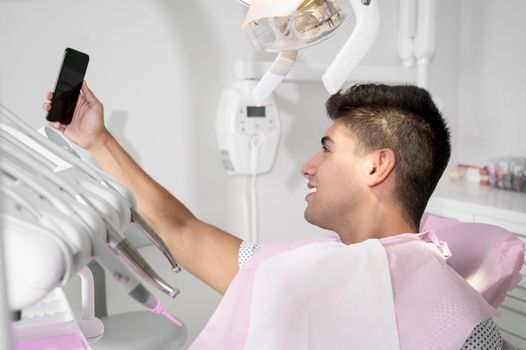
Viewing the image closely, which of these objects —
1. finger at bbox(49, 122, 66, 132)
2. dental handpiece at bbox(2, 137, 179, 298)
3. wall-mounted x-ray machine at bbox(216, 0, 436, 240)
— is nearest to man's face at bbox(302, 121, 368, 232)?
wall-mounted x-ray machine at bbox(216, 0, 436, 240)

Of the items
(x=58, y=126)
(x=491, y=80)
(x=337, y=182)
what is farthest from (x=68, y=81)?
(x=491, y=80)

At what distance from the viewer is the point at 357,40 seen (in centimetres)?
108

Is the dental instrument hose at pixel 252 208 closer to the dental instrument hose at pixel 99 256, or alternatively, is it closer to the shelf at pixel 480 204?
the shelf at pixel 480 204

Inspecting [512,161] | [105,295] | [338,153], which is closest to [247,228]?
[105,295]

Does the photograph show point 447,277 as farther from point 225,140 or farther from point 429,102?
point 225,140

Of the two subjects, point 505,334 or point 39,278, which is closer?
point 39,278

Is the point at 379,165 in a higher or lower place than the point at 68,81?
lower

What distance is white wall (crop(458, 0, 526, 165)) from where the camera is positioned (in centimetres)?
214

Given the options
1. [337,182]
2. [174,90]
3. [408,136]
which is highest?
[174,90]

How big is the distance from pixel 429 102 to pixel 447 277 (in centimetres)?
40

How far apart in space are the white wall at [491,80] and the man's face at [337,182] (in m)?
1.21

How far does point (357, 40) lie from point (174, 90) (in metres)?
0.71

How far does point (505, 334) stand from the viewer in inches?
67.5

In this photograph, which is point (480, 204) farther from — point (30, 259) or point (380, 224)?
point (30, 259)
